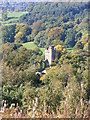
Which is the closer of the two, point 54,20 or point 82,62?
point 54,20

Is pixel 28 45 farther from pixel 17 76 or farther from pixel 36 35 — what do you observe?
pixel 17 76

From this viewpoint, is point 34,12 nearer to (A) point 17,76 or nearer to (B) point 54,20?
(B) point 54,20

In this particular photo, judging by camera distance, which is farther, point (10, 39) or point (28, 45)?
point (28, 45)

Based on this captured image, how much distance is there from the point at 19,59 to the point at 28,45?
3.12 feet

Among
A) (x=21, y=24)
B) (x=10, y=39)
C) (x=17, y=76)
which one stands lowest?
→ (x=17, y=76)

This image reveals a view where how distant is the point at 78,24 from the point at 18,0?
313 cm

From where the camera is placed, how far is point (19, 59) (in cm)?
595

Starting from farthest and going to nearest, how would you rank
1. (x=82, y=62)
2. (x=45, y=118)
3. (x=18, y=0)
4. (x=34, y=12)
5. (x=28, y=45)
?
(x=82, y=62), (x=28, y=45), (x=34, y=12), (x=18, y=0), (x=45, y=118)

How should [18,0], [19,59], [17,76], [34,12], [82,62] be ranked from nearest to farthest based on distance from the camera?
[18,0] < [34,12] < [17,76] < [82,62] < [19,59]

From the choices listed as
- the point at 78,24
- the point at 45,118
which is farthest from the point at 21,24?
the point at 45,118

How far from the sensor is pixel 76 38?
4.75m

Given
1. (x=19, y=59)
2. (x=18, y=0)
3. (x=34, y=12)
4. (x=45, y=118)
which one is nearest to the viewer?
(x=45, y=118)

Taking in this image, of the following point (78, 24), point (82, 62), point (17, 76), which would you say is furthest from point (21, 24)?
point (82, 62)

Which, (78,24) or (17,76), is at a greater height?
(78,24)
